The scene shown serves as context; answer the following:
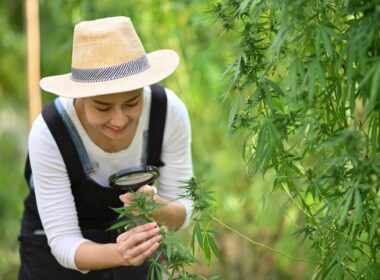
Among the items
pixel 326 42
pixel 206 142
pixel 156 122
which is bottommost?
pixel 206 142

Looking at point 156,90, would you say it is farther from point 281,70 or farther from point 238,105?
point 281,70

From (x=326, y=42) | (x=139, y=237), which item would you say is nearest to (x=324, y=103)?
(x=326, y=42)

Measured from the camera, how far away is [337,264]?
2.31 m

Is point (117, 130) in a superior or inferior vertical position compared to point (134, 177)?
superior

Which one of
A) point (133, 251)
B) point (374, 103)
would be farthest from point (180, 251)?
point (374, 103)

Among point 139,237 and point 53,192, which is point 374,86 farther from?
point 53,192

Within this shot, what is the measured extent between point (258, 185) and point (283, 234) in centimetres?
36

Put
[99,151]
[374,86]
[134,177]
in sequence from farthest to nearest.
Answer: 1. [99,151]
2. [134,177]
3. [374,86]

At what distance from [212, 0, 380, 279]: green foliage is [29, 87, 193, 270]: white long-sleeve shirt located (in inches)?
12.9

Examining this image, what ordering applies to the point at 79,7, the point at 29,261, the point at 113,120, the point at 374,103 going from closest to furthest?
the point at 374,103
the point at 113,120
the point at 29,261
the point at 79,7

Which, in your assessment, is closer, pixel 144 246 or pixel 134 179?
→ pixel 144 246

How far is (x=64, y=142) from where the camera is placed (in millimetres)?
2684

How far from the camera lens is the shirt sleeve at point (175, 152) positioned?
282 centimetres

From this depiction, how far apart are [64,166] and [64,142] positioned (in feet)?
0.23
